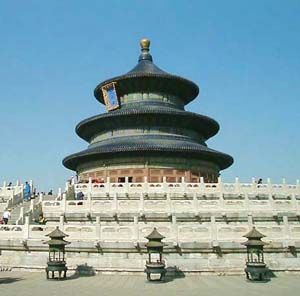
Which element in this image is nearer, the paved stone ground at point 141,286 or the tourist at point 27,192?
the paved stone ground at point 141,286

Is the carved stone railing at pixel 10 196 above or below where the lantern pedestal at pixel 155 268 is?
above

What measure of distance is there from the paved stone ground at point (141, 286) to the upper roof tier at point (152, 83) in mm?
30377

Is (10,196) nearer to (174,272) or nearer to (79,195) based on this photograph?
(79,195)

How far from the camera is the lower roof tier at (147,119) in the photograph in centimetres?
4212

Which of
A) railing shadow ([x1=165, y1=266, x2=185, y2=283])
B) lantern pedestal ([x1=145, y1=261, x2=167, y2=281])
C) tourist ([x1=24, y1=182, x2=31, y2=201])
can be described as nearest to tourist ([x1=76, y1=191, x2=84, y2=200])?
tourist ([x1=24, y1=182, x2=31, y2=201])

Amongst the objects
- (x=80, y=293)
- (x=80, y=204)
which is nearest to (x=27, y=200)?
(x=80, y=204)

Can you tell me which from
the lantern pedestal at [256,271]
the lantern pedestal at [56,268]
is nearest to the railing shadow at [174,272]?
the lantern pedestal at [256,271]

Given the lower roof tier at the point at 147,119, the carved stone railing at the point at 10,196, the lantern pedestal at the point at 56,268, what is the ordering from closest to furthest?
the lantern pedestal at the point at 56,268 < the carved stone railing at the point at 10,196 < the lower roof tier at the point at 147,119

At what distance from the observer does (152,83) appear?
153 feet

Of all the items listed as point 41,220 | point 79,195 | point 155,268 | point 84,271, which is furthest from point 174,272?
point 79,195

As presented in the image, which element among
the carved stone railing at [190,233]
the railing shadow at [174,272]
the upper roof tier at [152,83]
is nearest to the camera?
the railing shadow at [174,272]

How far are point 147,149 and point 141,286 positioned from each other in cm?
2322

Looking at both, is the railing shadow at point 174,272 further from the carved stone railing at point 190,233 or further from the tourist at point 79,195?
the tourist at point 79,195

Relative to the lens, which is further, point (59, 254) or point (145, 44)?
point (145, 44)
